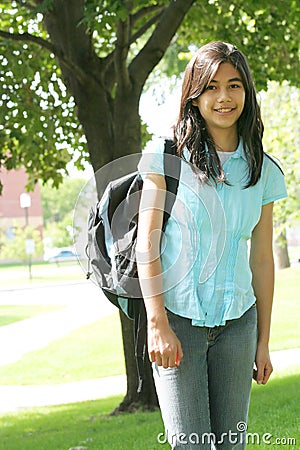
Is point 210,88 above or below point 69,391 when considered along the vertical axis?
above

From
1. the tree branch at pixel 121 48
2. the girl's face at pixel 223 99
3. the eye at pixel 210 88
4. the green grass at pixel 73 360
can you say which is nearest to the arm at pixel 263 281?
the girl's face at pixel 223 99

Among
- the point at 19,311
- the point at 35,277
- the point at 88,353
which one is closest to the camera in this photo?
the point at 88,353

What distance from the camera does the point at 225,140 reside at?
3.05 meters

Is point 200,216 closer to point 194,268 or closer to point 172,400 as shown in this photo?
point 194,268

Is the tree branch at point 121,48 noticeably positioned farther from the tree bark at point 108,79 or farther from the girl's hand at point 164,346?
the girl's hand at point 164,346

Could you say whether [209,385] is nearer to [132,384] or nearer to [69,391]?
[132,384]

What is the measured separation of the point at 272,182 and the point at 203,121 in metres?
0.33

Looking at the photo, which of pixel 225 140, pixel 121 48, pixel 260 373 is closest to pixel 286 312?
pixel 121 48

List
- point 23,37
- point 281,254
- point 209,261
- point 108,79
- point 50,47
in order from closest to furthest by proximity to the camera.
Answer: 1. point 209,261
2. point 23,37
3. point 50,47
4. point 108,79
5. point 281,254

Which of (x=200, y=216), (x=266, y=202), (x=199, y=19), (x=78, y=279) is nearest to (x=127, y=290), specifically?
(x=200, y=216)

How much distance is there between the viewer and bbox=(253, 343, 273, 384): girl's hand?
307cm

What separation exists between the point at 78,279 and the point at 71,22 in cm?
4366

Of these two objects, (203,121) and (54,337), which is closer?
(203,121)

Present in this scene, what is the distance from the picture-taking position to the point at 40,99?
7727 millimetres
